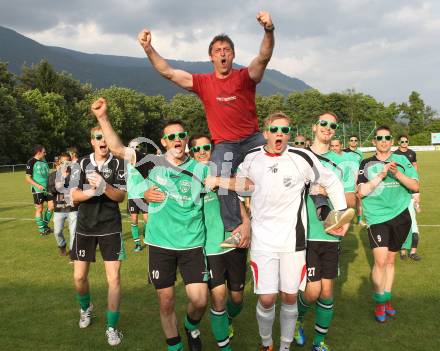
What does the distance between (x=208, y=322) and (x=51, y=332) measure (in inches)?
87.3

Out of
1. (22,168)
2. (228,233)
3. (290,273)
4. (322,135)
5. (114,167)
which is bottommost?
(22,168)

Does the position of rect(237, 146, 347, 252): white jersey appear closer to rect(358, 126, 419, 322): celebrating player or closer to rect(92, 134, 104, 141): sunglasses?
rect(358, 126, 419, 322): celebrating player

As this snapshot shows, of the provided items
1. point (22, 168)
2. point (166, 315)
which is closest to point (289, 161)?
point (166, 315)

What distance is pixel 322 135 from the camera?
534cm

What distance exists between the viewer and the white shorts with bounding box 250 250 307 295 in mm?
4578

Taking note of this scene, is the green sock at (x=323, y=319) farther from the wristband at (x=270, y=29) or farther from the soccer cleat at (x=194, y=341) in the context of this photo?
the wristband at (x=270, y=29)

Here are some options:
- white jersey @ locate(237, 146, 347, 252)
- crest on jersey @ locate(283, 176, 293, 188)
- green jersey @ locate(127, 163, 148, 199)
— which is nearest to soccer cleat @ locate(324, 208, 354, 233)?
white jersey @ locate(237, 146, 347, 252)

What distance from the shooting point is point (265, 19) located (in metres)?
4.33

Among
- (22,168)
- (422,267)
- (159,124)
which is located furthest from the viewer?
(159,124)

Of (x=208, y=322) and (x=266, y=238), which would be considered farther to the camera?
(x=208, y=322)

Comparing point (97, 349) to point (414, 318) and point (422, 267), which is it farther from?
point (422, 267)

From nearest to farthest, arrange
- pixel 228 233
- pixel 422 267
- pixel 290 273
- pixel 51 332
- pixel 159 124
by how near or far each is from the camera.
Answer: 1. pixel 290 273
2. pixel 228 233
3. pixel 51 332
4. pixel 422 267
5. pixel 159 124

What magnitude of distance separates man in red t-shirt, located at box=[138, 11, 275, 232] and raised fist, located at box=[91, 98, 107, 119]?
2.79 ft

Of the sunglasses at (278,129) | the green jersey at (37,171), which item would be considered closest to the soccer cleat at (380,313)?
the sunglasses at (278,129)
